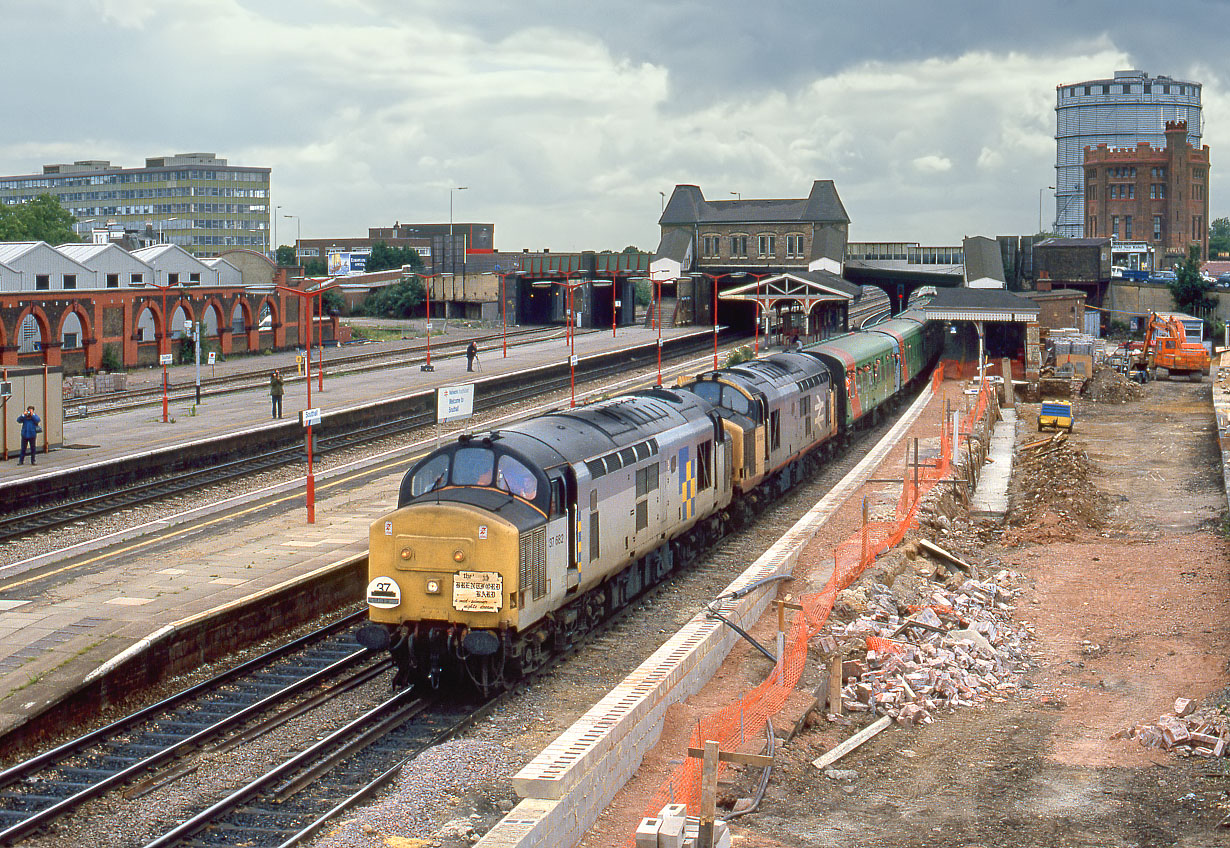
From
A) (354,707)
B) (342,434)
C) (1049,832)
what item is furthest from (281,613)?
(342,434)

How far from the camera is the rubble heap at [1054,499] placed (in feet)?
113

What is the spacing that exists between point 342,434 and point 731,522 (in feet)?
64.2

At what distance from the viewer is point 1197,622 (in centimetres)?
2509

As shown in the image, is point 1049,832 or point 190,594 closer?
point 1049,832

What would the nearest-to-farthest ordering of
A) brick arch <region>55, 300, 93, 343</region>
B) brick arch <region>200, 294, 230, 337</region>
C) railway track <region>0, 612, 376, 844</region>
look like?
railway track <region>0, 612, 376, 844</region>
brick arch <region>55, 300, 93, 343</region>
brick arch <region>200, 294, 230, 337</region>

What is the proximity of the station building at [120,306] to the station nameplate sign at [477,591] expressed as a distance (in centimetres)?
4276

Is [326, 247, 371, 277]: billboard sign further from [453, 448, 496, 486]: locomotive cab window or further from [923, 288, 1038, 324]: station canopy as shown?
[453, 448, 496, 486]: locomotive cab window

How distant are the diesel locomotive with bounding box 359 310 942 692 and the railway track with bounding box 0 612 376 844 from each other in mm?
1681

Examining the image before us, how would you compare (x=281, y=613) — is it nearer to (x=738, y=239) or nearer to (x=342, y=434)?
(x=342, y=434)

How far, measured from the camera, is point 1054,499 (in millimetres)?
37375

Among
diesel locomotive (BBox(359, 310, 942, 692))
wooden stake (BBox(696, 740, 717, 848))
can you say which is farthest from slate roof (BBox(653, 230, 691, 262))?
wooden stake (BBox(696, 740, 717, 848))

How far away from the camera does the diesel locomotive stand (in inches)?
719

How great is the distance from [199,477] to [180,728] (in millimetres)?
20869

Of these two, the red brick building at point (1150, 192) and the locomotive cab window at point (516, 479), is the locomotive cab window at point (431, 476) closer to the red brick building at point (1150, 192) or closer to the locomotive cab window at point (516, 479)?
the locomotive cab window at point (516, 479)
